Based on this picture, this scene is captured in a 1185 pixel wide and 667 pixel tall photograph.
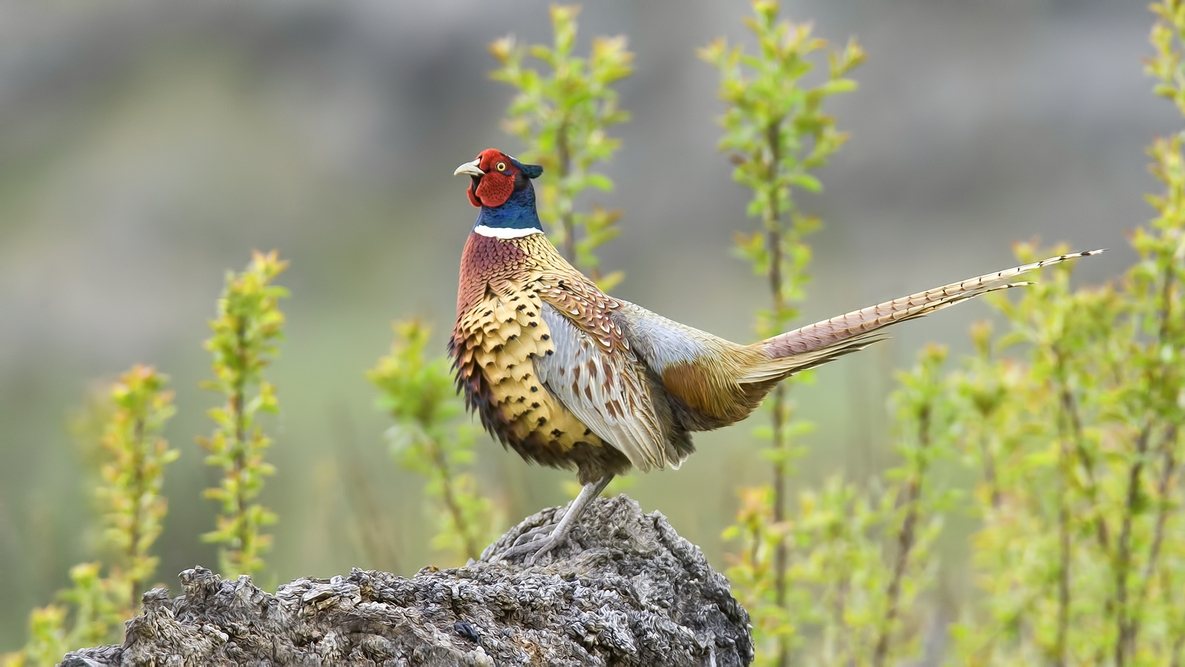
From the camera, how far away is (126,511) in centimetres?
439

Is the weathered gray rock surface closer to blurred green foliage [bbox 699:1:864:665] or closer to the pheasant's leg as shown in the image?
the pheasant's leg

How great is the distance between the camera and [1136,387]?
5.00 metres

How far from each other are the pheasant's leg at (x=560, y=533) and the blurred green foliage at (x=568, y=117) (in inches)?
59.0

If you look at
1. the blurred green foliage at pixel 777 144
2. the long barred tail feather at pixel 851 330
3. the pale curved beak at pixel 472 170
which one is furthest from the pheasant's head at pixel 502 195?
the blurred green foliage at pixel 777 144

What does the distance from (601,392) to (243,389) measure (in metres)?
1.52

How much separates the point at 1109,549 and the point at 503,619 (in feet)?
12.1

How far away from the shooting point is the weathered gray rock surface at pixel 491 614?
8.34 feet

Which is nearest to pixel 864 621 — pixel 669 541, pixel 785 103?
pixel 669 541

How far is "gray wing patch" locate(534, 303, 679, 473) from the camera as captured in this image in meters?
3.65

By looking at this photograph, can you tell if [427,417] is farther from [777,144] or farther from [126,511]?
[777,144]

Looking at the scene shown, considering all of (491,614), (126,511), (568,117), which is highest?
(568,117)

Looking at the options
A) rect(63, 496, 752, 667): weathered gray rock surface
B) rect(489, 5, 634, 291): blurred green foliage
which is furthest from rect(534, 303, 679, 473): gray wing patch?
rect(489, 5, 634, 291): blurred green foliage

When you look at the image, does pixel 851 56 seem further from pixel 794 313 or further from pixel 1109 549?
pixel 1109 549

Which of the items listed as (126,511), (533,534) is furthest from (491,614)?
(126,511)
